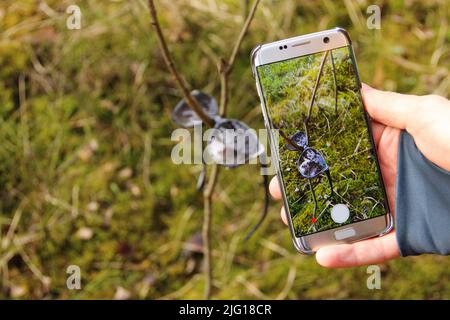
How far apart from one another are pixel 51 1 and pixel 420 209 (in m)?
1.35

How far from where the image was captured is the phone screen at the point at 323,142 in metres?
1.02

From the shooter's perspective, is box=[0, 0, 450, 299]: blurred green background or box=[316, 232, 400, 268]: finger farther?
box=[0, 0, 450, 299]: blurred green background

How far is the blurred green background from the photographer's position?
1.40 m

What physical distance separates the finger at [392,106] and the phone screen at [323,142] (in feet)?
0.08

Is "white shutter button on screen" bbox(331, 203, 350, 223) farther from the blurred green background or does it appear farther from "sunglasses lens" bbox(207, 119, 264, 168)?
the blurred green background

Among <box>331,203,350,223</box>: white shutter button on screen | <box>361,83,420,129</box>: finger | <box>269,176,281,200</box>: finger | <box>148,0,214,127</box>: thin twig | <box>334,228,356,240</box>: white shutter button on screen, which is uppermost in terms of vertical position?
<box>148,0,214,127</box>: thin twig

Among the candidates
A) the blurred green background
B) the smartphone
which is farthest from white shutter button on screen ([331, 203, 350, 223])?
the blurred green background

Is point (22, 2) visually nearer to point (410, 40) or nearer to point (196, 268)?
point (196, 268)

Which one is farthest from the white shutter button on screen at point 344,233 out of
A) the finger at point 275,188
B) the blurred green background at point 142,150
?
the blurred green background at point 142,150

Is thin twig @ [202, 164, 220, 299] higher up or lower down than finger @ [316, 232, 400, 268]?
higher up

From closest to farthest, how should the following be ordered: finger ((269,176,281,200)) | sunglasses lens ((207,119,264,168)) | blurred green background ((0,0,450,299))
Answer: sunglasses lens ((207,119,264,168)) → finger ((269,176,281,200)) → blurred green background ((0,0,450,299))

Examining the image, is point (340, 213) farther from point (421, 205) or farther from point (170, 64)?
point (170, 64)

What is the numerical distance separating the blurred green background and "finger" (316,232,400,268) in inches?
12.3

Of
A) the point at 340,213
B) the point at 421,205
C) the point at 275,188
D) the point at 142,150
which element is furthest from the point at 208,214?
the point at 142,150
